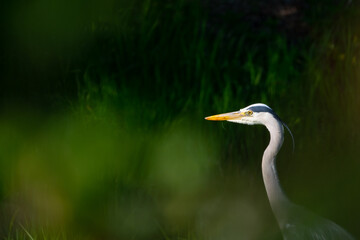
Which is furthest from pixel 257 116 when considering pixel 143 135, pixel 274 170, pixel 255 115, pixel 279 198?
pixel 143 135

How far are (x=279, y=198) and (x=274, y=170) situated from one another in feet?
0.44

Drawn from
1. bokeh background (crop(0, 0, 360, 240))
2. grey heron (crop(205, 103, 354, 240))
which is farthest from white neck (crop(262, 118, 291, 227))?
bokeh background (crop(0, 0, 360, 240))

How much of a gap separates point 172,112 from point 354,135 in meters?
0.93

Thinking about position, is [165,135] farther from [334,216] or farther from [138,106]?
[334,216]

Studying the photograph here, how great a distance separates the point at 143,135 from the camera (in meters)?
2.85

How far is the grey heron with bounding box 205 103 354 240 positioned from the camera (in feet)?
6.47

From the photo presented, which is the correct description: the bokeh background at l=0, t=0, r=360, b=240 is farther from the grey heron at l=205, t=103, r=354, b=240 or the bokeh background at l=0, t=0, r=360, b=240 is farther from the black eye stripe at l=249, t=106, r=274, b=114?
the black eye stripe at l=249, t=106, r=274, b=114

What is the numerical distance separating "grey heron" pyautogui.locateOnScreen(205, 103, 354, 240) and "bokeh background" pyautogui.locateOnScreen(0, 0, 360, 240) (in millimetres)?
465

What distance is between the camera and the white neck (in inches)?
77.4

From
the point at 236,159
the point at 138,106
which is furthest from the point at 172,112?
the point at 236,159

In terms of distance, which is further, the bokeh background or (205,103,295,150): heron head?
the bokeh background

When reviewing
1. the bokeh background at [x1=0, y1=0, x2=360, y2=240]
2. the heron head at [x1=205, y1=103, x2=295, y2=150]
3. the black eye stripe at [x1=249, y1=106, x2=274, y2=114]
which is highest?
the black eye stripe at [x1=249, y1=106, x2=274, y2=114]

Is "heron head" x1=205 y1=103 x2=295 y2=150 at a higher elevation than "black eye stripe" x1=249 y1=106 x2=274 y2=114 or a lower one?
lower

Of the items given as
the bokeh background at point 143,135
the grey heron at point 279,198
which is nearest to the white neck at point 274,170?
the grey heron at point 279,198
